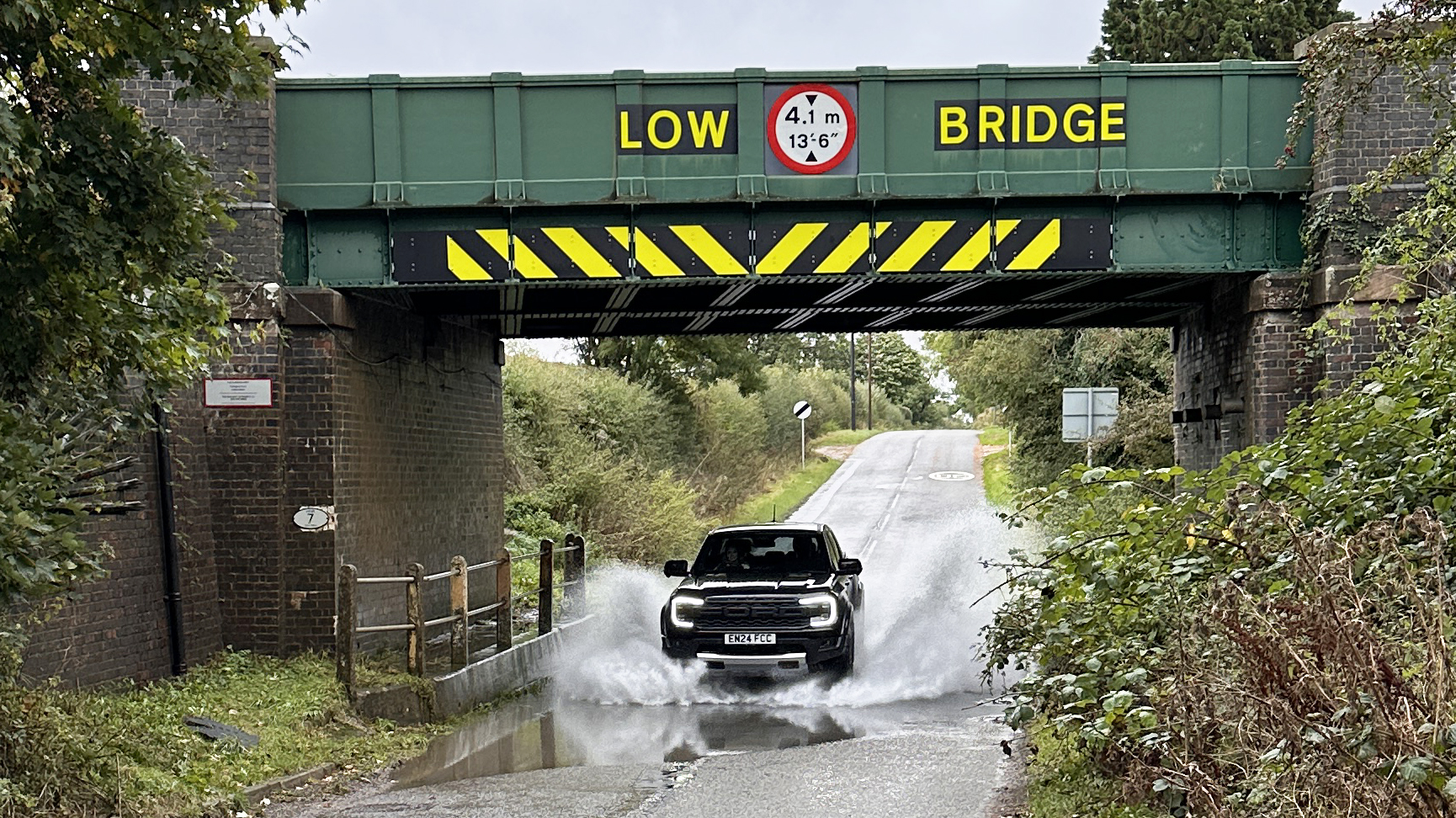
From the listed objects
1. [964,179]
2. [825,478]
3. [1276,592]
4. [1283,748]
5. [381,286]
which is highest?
[964,179]

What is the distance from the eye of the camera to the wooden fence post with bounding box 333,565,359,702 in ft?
41.0

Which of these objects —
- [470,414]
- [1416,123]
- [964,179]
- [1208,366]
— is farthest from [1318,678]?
[470,414]

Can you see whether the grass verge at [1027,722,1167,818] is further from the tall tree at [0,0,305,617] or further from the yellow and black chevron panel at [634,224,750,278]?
the yellow and black chevron panel at [634,224,750,278]

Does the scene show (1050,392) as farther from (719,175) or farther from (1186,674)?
(1186,674)

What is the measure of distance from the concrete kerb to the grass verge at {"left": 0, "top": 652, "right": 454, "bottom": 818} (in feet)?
0.61

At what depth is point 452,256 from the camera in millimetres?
14312

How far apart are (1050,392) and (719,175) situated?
19738 mm

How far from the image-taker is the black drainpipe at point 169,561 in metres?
12.5

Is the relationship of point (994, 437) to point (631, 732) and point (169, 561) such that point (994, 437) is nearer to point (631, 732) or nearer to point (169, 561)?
point (631, 732)

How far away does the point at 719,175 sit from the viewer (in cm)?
1429

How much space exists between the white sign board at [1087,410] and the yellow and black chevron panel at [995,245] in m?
8.13

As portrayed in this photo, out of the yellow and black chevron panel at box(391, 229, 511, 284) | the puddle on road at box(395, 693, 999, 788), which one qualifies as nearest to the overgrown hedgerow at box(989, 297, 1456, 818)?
the puddle on road at box(395, 693, 999, 788)

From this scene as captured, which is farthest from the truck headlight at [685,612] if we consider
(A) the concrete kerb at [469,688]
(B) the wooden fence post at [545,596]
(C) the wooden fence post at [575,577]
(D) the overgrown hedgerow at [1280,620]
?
(D) the overgrown hedgerow at [1280,620]

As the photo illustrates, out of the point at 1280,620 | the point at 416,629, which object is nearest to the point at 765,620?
the point at 416,629
